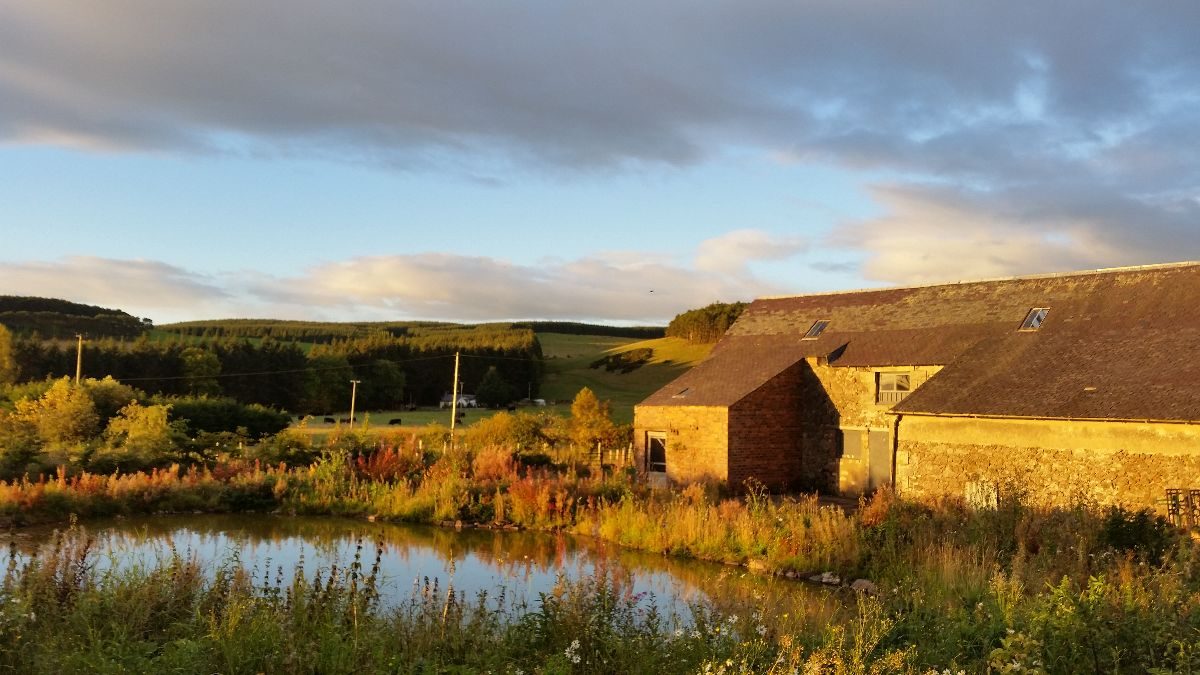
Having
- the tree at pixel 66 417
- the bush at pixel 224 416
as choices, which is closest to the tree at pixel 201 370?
the bush at pixel 224 416

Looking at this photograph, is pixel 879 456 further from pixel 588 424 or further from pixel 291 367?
Answer: pixel 291 367

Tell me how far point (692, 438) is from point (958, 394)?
7687 millimetres

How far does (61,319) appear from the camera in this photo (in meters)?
81.2

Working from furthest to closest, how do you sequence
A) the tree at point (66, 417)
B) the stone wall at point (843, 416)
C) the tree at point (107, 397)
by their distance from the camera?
the tree at point (107, 397) → the tree at point (66, 417) → the stone wall at point (843, 416)

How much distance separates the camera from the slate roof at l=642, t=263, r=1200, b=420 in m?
18.4

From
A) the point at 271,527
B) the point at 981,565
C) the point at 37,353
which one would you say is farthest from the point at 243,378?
the point at 981,565

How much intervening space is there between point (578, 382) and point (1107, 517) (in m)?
69.4

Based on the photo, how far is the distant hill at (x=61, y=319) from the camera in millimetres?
77375

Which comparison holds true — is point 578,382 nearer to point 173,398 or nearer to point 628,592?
point 173,398

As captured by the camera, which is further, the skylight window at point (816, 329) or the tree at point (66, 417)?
the tree at point (66, 417)

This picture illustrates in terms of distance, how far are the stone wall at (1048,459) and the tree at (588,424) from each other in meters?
17.1

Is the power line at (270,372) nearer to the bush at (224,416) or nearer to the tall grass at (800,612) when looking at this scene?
the bush at (224,416)

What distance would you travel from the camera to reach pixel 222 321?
11781cm

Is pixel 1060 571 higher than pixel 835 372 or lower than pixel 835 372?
lower
